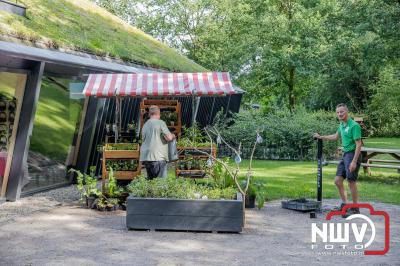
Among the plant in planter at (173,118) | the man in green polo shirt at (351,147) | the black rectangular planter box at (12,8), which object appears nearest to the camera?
the man in green polo shirt at (351,147)

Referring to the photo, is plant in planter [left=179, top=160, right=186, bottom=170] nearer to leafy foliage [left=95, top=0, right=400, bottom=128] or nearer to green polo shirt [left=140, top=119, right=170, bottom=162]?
green polo shirt [left=140, top=119, right=170, bottom=162]

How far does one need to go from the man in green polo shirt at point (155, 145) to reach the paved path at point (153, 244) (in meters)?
0.98

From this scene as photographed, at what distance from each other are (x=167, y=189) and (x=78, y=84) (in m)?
4.90

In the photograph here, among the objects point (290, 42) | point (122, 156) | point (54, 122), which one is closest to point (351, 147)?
point (122, 156)

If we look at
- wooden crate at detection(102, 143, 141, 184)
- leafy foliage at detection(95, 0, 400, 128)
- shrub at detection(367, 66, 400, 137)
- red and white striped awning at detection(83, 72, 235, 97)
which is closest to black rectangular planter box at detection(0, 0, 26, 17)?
red and white striped awning at detection(83, 72, 235, 97)

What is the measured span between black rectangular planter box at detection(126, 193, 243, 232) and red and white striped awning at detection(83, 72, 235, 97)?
254 centimetres

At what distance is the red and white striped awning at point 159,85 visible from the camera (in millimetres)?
9258

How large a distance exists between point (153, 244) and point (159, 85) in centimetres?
372

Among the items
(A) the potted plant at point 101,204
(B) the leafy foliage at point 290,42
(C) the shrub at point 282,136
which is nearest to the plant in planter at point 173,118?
(A) the potted plant at point 101,204

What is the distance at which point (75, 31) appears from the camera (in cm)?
1359

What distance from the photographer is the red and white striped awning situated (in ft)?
30.4

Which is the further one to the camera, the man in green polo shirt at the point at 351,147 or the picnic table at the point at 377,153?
the picnic table at the point at 377,153

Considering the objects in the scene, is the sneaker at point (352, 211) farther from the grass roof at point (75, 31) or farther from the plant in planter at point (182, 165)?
the grass roof at point (75, 31)

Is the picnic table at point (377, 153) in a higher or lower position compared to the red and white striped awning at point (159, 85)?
lower
